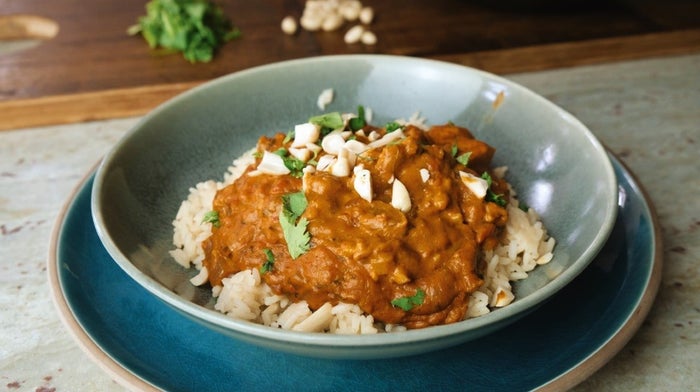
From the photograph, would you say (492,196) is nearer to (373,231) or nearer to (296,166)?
(373,231)

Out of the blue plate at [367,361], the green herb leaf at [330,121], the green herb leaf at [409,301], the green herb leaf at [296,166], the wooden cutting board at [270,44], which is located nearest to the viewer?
the blue plate at [367,361]

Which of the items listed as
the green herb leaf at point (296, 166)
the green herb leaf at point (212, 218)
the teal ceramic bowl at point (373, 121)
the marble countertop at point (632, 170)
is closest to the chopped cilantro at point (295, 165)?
the green herb leaf at point (296, 166)

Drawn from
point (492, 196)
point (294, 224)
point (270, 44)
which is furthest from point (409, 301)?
point (270, 44)

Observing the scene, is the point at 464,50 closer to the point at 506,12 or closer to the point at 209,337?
the point at 506,12

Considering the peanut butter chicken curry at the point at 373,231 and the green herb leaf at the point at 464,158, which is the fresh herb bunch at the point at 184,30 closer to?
the peanut butter chicken curry at the point at 373,231

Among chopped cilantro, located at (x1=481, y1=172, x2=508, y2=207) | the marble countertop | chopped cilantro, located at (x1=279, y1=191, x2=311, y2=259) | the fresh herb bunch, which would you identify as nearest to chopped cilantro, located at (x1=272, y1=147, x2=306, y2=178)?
chopped cilantro, located at (x1=279, y1=191, x2=311, y2=259)
